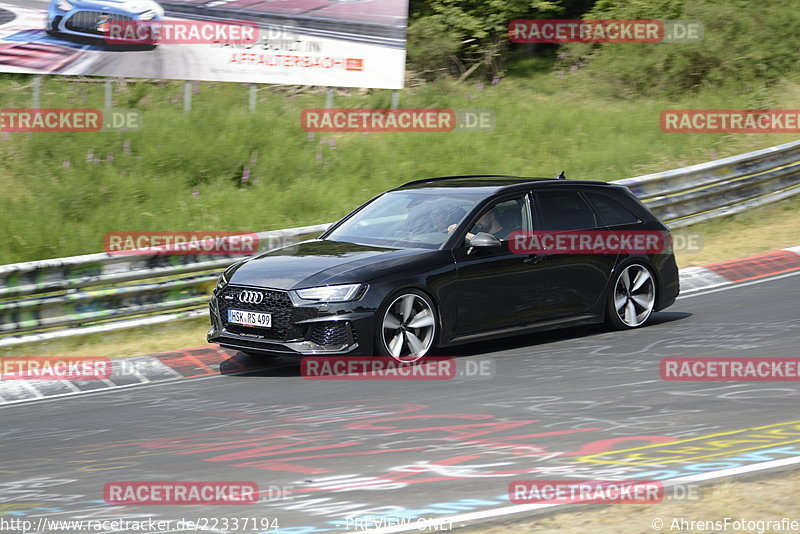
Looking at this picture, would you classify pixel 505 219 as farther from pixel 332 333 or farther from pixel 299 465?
pixel 299 465

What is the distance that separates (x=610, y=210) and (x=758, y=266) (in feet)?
12.7

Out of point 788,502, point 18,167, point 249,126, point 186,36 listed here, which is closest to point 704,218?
point 249,126

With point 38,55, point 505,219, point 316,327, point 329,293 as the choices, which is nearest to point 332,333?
point 316,327

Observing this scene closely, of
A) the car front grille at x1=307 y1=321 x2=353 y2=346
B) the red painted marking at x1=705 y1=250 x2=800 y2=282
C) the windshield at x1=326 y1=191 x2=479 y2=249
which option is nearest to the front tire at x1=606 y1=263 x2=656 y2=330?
the windshield at x1=326 y1=191 x2=479 y2=249

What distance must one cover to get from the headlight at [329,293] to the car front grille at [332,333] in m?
0.20

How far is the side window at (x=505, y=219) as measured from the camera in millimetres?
9820

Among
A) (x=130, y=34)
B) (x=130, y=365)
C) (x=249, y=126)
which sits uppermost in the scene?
(x=130, y=34)

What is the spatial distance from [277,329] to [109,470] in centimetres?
265

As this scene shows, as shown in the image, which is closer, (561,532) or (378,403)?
(561,532)

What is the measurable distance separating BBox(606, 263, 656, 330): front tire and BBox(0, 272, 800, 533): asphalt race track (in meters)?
0.56

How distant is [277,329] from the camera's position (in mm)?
8875

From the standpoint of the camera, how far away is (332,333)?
28.8 feet

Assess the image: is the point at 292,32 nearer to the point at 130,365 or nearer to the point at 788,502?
the point at 130,365

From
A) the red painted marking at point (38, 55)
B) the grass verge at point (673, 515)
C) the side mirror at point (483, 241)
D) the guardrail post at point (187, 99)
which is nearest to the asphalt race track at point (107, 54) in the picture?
the red painted marking at point (38, 55)
